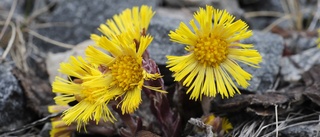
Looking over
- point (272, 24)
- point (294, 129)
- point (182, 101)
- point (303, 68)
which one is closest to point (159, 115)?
point (182, 101)

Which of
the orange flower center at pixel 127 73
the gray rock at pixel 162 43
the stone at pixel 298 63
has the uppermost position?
the gray rock at pixel 162 43

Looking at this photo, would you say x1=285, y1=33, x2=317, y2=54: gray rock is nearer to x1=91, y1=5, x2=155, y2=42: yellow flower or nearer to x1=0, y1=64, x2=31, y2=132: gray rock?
x1=91, y1=5, x2=155, y2=42: yellow flower

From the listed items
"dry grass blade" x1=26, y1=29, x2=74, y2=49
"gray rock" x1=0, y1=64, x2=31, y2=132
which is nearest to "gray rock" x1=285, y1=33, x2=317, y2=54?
"dry grass blade" x1=26, y1=29, x2=74, y2=49

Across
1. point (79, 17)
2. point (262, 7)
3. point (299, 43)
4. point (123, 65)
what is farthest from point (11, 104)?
point (262, 7)

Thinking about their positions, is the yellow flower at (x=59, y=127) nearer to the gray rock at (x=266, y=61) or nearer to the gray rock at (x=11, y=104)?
the gray rock at (x=11, y=104)

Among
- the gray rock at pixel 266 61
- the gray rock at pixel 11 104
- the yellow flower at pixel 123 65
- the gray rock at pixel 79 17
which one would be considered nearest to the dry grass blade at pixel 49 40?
the gray rock at pixel 79 17

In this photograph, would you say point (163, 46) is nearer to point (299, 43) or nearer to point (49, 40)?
point (49, 40)

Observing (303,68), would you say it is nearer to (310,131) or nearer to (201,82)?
(310,131)
